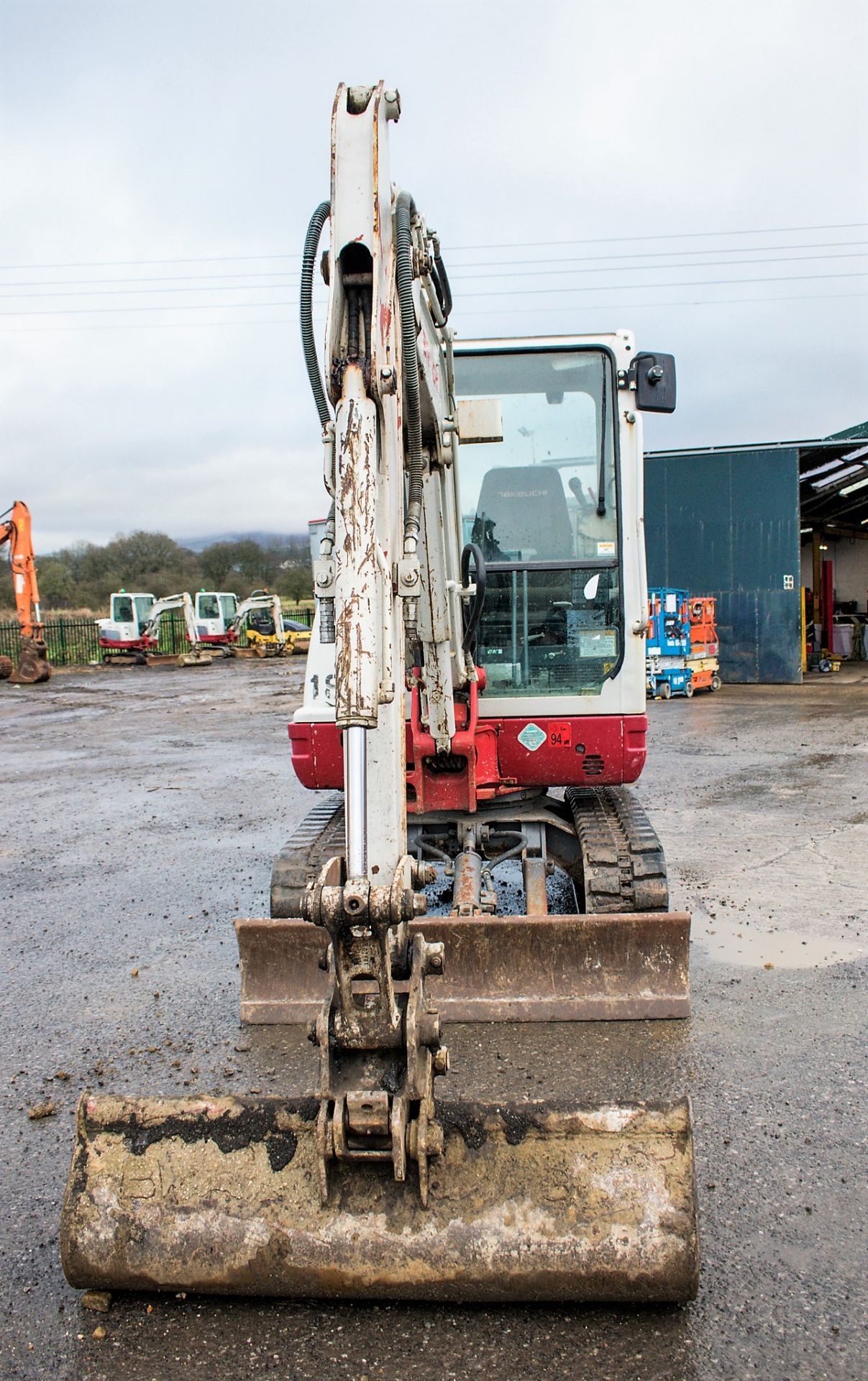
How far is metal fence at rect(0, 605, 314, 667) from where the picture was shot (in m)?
38.3

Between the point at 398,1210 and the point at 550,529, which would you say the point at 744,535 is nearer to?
the point at 550,529

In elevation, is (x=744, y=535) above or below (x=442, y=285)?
above

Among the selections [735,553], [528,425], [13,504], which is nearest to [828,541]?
[735,553]

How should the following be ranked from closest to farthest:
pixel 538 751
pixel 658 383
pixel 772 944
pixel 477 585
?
1. pixel 477 585
2. pixel 658 383
3. pixel 538 751
4. pixel 772 944

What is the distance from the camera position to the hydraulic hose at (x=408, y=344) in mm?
3264

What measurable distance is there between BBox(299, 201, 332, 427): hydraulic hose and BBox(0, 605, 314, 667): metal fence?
115 ft

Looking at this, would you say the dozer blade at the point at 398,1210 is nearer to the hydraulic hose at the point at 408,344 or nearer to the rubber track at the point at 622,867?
the hydraulic hose at the point at 408,344

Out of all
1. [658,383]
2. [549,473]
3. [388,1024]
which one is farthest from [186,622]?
[388,1024]

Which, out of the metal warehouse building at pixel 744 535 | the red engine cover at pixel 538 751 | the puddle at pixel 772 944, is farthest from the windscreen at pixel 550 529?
the metal warehouse building at pixel 744 535

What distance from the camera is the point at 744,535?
21234mm

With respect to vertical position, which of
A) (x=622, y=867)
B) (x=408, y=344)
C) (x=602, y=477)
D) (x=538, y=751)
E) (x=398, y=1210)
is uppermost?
(x=408, y=344)

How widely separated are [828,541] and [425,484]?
29.6 metres

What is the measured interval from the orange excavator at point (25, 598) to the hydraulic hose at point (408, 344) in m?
25.6

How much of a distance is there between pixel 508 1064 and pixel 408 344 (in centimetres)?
266
